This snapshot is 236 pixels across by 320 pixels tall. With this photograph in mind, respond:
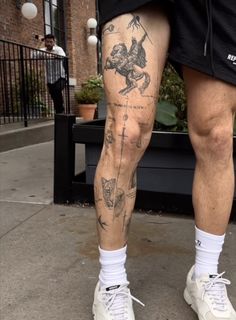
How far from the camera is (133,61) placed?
1440 millimetres

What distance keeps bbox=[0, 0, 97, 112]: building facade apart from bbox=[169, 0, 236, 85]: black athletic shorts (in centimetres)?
646

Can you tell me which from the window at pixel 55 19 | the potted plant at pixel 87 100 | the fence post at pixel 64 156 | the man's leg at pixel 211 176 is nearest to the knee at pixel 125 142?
the man's leg at pixel 211 176

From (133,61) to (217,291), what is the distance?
0.88 metres

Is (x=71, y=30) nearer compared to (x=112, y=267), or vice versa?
(x=112, y=267)

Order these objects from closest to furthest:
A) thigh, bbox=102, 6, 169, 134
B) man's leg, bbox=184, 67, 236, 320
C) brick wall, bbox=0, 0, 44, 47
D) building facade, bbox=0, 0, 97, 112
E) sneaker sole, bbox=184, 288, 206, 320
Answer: thigh, bbox=102, 6, 169, 134, man's leg, bbox=184, 67, 236, 320, sneaker sole, bbox=184, 288, 206, 320, brick wall, bbox=0, 0, 44, 47, building facade, bbox=0, 0, 97, 112

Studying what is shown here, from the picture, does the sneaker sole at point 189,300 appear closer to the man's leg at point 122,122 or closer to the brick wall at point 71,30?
the man's leg at point 122,122

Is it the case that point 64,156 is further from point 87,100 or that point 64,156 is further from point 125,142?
point 87,100

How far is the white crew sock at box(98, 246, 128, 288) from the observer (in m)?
1.51

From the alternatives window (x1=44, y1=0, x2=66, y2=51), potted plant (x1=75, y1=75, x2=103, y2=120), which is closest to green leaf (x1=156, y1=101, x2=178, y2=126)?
window (x1=44, y1=0, x2=66, y2=51)

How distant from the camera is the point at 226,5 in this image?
1479 mm

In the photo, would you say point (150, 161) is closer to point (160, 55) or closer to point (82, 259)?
point (82, 259)

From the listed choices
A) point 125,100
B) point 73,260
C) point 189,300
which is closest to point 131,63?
point 125,100

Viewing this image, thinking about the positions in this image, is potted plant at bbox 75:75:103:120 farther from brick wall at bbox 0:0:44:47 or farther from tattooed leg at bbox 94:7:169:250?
tattooed leg at bbox 94:7:169:250

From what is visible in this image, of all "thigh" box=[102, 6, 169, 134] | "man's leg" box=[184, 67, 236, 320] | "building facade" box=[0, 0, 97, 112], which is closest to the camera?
"thigh" box=[102, 6, 169, 134]
